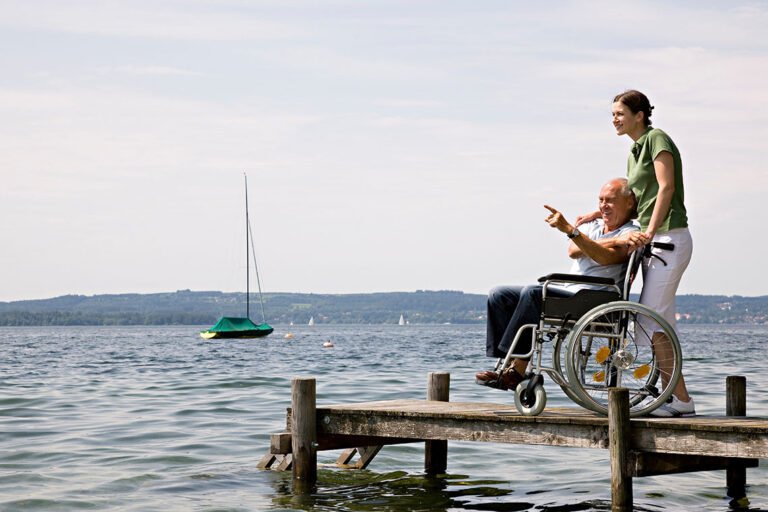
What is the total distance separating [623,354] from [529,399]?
27.2 inches

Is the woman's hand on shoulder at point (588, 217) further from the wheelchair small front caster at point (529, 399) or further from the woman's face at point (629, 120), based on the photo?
the wheelchair small front caster at point (529, 399)

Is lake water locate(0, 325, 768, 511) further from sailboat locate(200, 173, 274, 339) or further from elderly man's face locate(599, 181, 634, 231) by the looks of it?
sailboat locate(200, 173, 274, 339)

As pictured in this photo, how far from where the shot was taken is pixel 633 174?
22.5 feet

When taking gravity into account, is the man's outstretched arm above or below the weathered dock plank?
above

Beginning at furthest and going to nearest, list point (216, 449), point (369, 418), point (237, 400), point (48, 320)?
1. point (48, 320)
2. point (237, 400)
3. point (216, 449)
4. point (369, 418)

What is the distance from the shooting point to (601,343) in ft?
21.9

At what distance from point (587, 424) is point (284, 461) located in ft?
12.6

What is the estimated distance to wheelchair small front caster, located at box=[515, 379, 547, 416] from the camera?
676 cm

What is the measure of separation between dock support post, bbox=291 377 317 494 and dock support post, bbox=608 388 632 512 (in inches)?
99.5

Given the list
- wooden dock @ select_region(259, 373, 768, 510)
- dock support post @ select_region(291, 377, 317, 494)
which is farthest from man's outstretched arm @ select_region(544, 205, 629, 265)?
dock support post @ select_region(291, 377, 317, 494)

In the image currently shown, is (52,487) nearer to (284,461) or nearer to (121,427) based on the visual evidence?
(284,461)

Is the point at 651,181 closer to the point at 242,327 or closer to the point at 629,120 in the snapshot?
the point at 629,120

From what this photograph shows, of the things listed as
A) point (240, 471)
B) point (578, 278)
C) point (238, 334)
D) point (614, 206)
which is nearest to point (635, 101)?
point (614, 206)

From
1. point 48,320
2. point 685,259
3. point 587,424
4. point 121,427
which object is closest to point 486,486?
point 587,424
